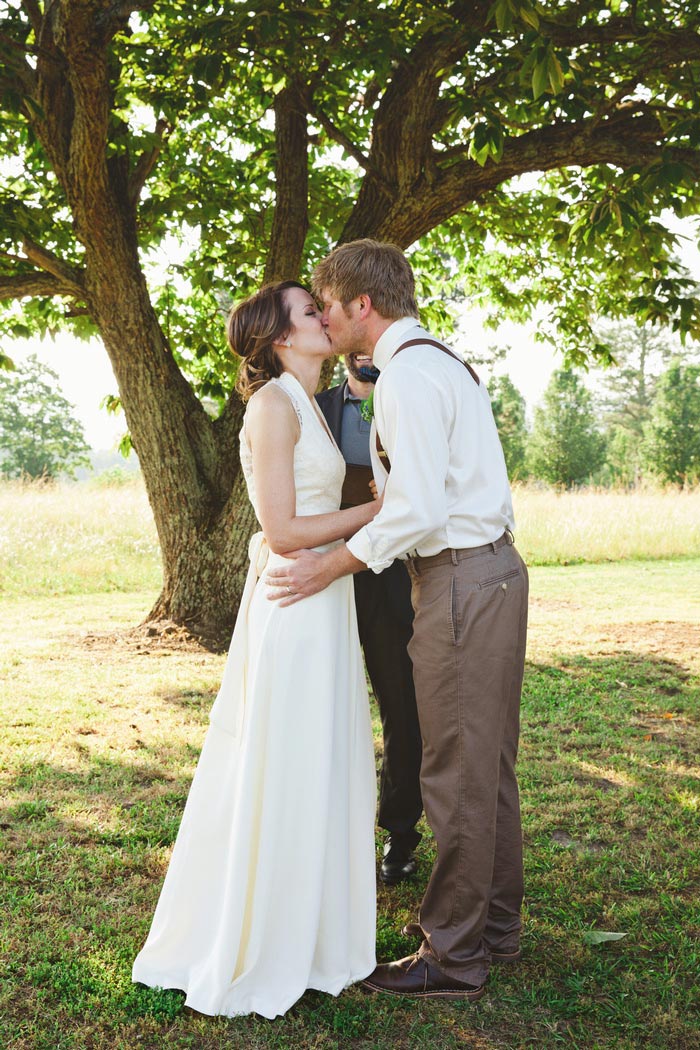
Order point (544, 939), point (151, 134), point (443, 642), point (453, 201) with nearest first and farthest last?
1. point (443, 642)
2. point (544, 939)
3. point (453, 201)
4. point (151, 134)

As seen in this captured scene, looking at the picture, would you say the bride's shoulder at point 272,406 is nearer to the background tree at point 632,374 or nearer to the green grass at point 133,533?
the green grass at point 133,533

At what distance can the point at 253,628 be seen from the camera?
2943 millimetres

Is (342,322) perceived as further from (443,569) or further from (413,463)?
(443,569)

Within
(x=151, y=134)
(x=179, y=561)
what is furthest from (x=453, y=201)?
(x=179, y=561)

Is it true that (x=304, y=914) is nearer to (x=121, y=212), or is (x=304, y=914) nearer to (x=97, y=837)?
(x=97, y=837)

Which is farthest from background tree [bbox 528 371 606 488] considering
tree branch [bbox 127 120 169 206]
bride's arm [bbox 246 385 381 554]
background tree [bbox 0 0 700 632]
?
bride's arm [bbox 246 385 381 554]

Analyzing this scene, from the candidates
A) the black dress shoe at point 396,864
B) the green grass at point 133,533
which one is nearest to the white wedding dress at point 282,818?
the black dress shoe at point 396,864

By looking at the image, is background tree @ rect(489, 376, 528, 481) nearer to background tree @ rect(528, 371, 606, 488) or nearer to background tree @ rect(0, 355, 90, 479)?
background tree @ rect(528, 371, 606, 488)

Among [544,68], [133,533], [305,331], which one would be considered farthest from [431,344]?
[133,533]

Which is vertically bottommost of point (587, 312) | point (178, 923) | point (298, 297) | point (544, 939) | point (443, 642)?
point (544, 939)

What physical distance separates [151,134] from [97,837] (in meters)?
5.82

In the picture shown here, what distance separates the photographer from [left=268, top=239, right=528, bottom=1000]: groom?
257 centimetres

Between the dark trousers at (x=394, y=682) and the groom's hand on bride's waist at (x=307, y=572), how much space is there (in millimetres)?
817

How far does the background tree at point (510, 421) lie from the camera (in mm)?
32656
